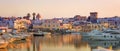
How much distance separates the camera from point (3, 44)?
87.7 ft

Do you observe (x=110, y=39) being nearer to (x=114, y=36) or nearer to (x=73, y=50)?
(x=114, y=36)

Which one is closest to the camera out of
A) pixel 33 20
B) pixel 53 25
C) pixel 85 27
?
pixel 85 27

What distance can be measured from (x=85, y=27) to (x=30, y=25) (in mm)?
19678

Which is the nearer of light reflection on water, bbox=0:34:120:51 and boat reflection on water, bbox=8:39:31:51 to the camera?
boat reflection on water, bbox=8:39:31:51

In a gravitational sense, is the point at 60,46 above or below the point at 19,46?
below

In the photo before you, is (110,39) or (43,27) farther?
(43,27)

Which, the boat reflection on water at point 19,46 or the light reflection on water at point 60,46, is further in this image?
the light reflection on water at point 60,46

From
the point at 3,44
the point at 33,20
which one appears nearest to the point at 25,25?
the point at 33,20

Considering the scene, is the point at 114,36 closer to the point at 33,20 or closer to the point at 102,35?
the point at 102,35

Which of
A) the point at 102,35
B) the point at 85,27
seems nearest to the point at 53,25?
the point at 85,27

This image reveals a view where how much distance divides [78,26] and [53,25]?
750cm

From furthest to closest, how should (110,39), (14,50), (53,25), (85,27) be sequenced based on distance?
1. (53,25)
2. (85,27)
3. (110,39)
4. (14,50)

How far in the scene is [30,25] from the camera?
9512cm

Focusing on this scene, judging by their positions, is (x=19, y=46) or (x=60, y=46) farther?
(x=60, y=46)
